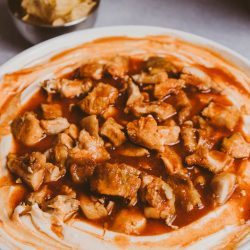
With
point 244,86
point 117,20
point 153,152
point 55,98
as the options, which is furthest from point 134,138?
point 117,20

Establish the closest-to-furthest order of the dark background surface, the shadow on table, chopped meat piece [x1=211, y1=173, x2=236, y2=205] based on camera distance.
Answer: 1. chopped meat piece [x1=211, y1=173, x2=236, y2=205]
2. the shadow on table
3. the dark background surface

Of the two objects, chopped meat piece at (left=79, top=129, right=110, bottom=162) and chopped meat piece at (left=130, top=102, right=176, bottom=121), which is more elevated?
chopped meat piece at (left=130, top=102, right=176, bottom=121)

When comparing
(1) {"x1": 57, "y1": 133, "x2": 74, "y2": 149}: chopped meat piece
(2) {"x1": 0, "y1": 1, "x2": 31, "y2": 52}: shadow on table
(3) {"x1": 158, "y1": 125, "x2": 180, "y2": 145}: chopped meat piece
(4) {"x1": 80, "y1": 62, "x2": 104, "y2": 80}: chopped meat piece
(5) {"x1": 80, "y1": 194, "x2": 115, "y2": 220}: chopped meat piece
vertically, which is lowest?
(2) {"x1": 0, "y1": 1, "x2": 31, "y2": 52}: shadow on table

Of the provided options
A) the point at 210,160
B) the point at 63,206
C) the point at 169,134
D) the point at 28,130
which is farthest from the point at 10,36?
the point at 210,160

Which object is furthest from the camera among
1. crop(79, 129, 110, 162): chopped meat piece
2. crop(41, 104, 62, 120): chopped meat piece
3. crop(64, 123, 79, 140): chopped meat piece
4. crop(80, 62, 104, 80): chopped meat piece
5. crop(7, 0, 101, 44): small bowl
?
crop(7, 0, 101, 44): small bowl

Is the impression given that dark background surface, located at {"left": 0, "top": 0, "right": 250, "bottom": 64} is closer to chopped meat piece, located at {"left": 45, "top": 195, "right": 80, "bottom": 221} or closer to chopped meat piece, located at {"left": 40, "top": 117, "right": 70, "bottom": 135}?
chopped meat piece, located at {"left": 40, "top": 117, "right": 70, "bottom": 135}

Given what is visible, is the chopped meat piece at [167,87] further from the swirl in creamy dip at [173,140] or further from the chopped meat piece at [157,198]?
the chopped meat piece at [157,198]

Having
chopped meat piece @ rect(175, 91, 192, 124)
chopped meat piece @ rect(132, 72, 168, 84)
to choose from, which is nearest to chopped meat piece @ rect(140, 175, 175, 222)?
chopped meat piece @ rect(175, 91, 192, 124)

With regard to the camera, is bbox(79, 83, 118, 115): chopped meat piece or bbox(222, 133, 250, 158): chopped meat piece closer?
bbox(222, 133, 250, 158): chopped meat piece
